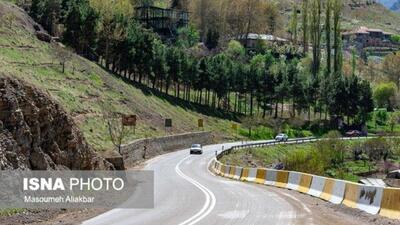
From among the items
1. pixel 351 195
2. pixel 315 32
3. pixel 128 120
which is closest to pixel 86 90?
pixel 128 120

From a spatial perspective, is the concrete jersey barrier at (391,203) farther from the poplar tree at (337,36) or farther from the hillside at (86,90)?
the poplar tree at (337,36)

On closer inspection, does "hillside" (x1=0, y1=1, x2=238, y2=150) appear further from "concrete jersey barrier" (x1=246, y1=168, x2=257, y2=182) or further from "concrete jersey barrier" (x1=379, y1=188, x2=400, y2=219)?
"concrete jersey barrier" (x1=379, y1=188, x2=400, y2=219)

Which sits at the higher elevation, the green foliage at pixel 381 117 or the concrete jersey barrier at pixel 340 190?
the concrete jersey barrier at pixel 340 190

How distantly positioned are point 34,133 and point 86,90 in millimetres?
Result: 46129

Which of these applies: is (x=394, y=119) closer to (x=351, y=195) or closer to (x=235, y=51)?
(x=235, y=51)

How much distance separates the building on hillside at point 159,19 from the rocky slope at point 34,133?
→ 118197 millimetres

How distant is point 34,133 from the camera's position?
2530 centimetres

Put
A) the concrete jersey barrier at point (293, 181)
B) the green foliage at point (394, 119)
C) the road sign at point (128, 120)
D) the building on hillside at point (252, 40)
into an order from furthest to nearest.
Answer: the building on hillside at point (252, 40)
the green foliage at point (394, 119)
the road sign at point (128, 120)
the concrete jersey barrier at point (293, 181)

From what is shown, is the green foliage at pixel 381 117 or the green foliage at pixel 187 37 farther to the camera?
the green foliage at pixel 187 37

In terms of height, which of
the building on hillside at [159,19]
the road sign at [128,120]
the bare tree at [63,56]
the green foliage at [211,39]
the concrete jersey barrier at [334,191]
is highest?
the building on hillside at [159,19]

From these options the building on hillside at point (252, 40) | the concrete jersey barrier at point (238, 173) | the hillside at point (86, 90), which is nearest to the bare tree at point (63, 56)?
the hillside at point (86, 90)

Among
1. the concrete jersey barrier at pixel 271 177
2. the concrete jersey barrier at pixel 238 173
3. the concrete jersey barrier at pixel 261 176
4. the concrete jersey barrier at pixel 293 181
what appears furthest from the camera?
the concrete jersey barrier at pixel 238 173

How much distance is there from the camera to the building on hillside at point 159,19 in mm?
148375

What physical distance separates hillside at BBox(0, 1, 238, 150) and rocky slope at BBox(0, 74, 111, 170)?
68.0ft
